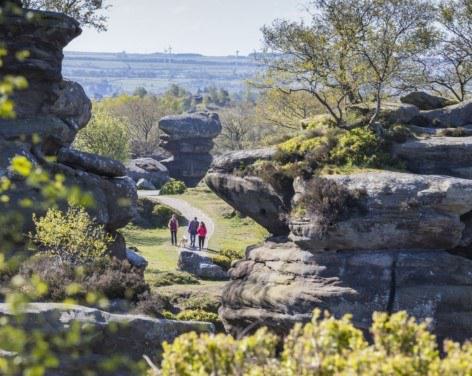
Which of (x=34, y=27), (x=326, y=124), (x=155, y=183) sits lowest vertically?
(x=155, y=183)

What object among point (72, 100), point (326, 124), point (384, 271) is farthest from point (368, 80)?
point (72, 100)

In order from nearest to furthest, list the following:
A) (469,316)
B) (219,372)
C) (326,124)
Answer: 1. (219,372)
2. (469,316)
3. (326,124)

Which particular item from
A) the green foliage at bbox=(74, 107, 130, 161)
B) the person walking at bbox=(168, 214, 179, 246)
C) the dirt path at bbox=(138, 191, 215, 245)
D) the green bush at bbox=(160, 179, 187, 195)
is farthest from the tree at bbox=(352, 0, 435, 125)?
the green foliage at bbox=(74, 107, 130, 161)

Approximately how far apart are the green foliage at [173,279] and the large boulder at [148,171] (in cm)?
4432

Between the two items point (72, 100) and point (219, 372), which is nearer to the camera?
point (219, 372)

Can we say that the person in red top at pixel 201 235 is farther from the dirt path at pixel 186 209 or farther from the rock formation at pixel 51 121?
the rock formation at pixel 51 121

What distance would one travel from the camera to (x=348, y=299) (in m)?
27.6

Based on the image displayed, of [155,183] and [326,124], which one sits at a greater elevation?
[326,124]

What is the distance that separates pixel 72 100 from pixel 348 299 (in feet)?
58.7

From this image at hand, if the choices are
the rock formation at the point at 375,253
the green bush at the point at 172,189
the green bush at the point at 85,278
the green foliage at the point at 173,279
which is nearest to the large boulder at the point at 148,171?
the green bush at the point at 172,189

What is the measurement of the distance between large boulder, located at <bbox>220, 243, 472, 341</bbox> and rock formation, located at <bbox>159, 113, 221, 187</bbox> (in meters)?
65.9

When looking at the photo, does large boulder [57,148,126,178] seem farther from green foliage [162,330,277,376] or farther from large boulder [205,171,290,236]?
green foliage [162,330,277,376]

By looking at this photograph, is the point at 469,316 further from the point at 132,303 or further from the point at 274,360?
the point at 274,360

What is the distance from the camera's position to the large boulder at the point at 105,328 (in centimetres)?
2322
